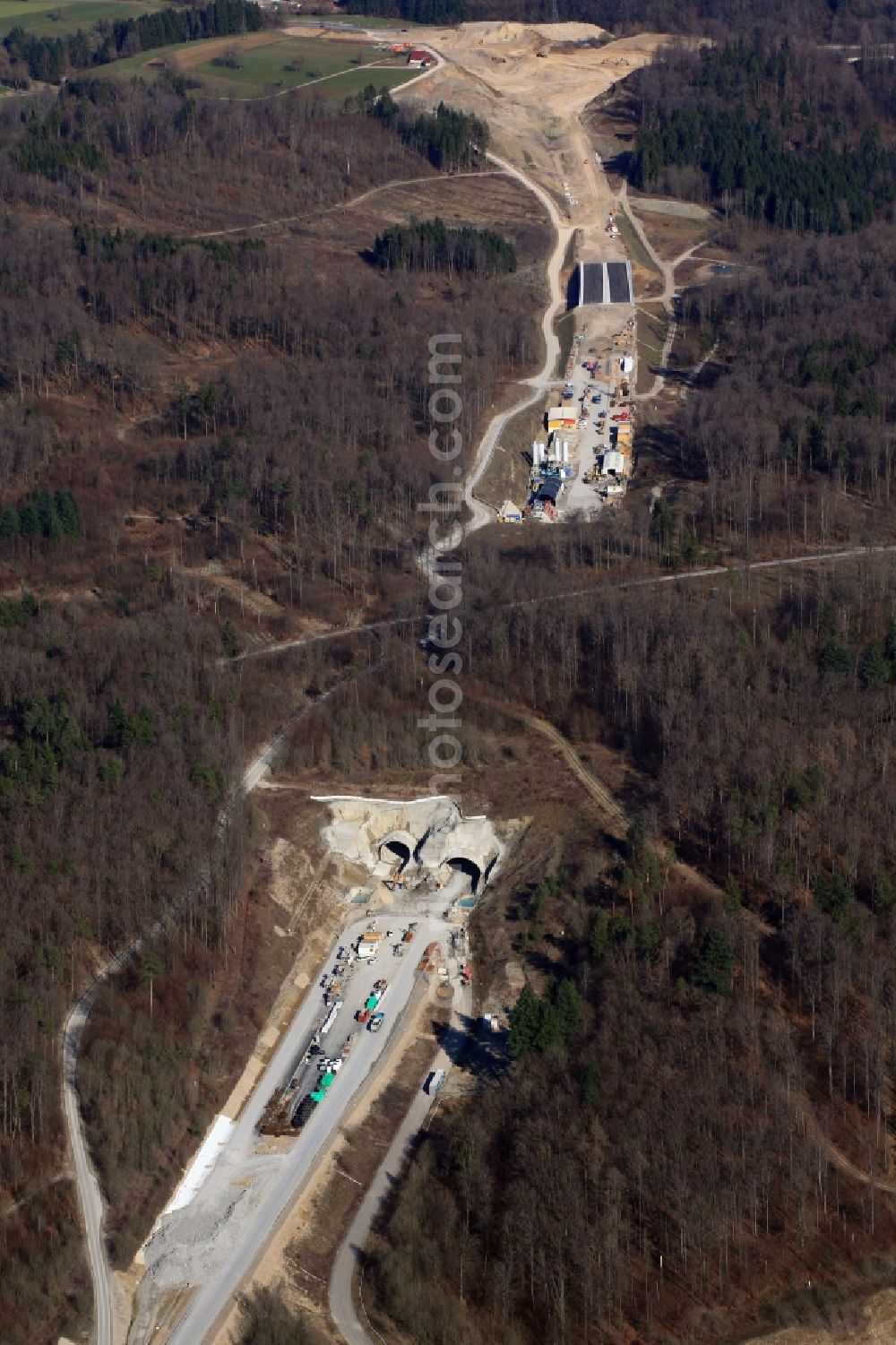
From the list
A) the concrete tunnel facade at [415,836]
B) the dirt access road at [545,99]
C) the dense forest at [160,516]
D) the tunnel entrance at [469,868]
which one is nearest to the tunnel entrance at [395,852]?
the concrete tunnel facade at [415,836]

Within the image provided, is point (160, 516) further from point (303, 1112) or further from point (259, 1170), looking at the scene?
point (259, 1170)

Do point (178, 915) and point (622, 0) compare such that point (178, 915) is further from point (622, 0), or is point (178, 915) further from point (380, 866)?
point (622, 0)

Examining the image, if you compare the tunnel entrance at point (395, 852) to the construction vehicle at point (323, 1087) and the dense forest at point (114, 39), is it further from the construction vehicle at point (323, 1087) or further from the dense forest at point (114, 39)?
the dense forest at point (114, 39)

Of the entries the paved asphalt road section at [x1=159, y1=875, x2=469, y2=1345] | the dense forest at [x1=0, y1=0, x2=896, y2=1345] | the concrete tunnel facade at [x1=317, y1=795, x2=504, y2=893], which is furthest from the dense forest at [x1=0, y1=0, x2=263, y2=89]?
Result: the paved asphalt road section at [x1=159, y1=875, x2=469, y2=1345]

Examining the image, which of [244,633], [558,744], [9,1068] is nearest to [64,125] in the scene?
[244,633]

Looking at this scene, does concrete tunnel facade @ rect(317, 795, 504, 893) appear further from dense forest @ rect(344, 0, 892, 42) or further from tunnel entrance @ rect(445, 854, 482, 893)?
dense forest @ rect(344, 0, 892, 42)

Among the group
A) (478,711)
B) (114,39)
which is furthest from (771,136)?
(478,711)
